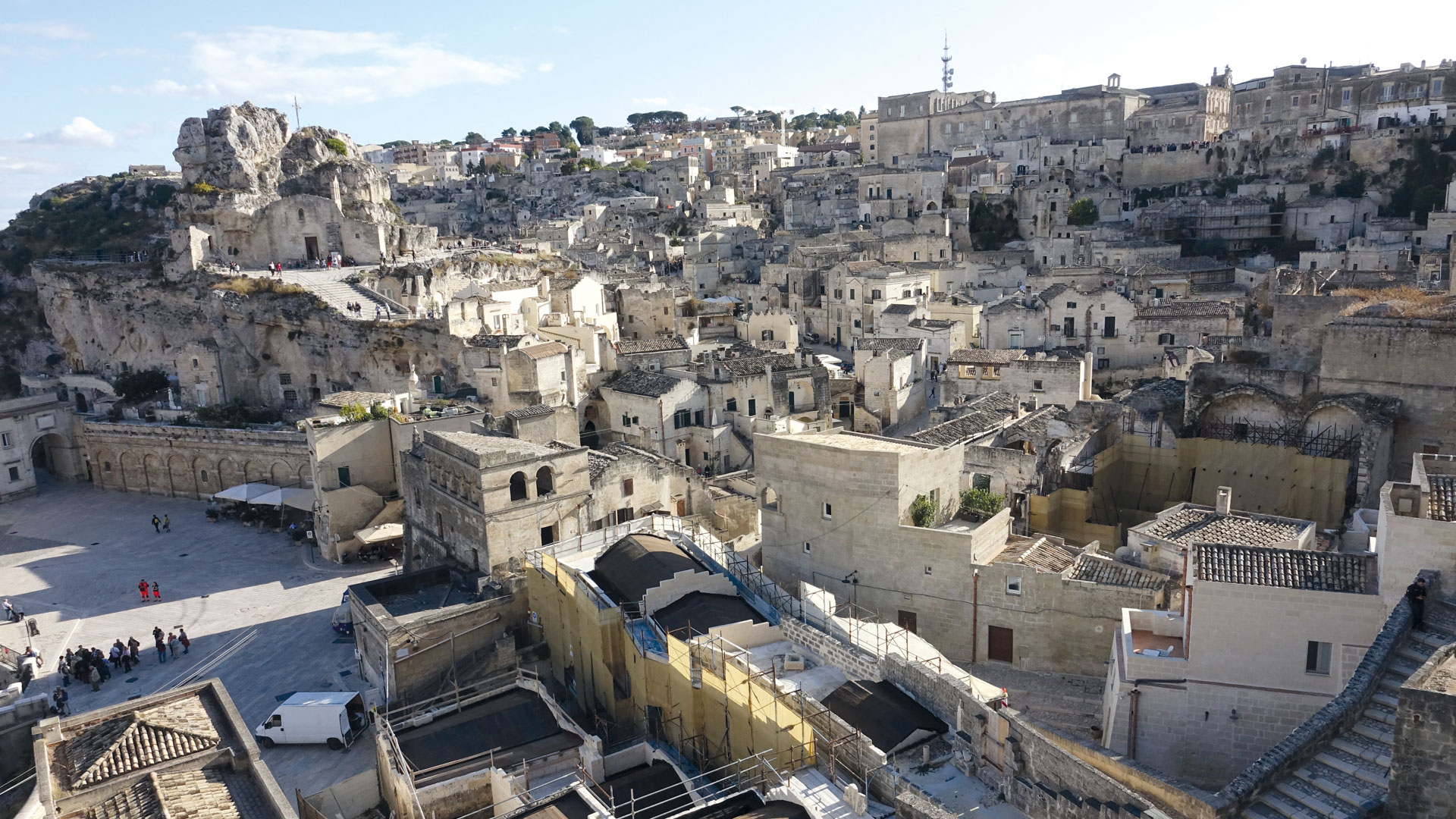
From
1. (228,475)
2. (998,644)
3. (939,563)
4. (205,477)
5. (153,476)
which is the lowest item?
(153,476)

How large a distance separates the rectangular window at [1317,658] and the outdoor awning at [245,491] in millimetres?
34163

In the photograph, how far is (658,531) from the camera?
22.7 meters

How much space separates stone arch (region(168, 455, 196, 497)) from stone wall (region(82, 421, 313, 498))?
0.03 meters

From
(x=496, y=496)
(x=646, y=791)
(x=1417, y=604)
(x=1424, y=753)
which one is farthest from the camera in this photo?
(x=496, y=496)

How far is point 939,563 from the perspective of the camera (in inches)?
769

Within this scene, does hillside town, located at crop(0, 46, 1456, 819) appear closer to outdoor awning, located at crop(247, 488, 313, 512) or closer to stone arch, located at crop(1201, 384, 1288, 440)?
stone arch, located at crop(1201, 384, 1288, 440)

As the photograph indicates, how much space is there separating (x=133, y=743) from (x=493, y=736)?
5.62m

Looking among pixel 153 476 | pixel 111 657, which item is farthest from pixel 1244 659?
pixel 153 476

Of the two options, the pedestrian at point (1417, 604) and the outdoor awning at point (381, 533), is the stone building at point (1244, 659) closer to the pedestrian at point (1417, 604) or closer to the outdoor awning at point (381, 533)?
the pedestrian at point (1417, 604)

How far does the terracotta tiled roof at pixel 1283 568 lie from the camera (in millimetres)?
13766

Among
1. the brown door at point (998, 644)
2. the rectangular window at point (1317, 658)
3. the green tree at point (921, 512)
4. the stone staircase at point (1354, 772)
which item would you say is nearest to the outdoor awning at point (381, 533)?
the green tree at point (921, 512)

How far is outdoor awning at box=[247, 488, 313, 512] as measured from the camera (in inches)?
1383

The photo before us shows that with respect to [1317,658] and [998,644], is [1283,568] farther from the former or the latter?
[998,644]

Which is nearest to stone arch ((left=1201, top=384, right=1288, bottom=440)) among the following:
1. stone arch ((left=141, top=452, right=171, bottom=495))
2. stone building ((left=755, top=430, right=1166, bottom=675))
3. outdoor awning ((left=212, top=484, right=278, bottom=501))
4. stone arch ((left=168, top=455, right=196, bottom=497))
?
stone building ((left=755, top=430, right=1166, bottom=675))
